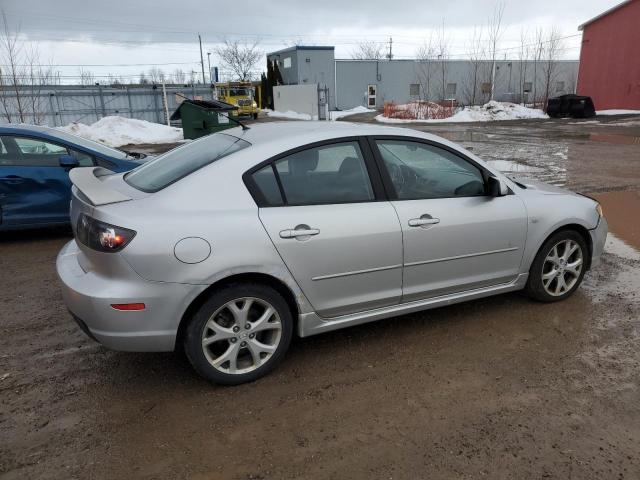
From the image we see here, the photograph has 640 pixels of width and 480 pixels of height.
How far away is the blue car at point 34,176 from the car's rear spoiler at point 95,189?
276 centimetres

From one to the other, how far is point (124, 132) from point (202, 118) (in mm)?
7135

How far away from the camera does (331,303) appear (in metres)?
3.35

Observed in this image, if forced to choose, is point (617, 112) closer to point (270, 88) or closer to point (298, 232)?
point (270, 88)

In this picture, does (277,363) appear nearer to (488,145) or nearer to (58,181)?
(58,181)

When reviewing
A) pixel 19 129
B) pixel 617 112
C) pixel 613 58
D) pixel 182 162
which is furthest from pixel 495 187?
pixel 613 58

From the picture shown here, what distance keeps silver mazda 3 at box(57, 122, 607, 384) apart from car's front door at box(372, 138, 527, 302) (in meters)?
0.01

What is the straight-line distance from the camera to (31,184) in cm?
612

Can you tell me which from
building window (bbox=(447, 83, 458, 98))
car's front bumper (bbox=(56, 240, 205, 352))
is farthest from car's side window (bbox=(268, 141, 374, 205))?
building window (bbox=(447, 83, 458, 98))

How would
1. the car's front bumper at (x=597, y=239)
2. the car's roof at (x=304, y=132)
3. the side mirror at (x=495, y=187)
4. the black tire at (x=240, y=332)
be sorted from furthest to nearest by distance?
the car's front bumper at (x=597, y=239)
the side mirror at (x=495, y=187)
the car's roof at (x=304, y=132)
the black tire at (x=240, y=332)

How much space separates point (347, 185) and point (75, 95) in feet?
105

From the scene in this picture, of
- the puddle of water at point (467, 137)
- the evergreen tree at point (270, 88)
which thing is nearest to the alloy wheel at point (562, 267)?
the puddle of water at point (467, 137)

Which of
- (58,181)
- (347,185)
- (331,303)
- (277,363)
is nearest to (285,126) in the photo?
(347,185)

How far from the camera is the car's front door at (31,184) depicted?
6.07 meters

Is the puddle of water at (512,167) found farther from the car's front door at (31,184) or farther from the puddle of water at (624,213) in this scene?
the car's front door at (31,184)
